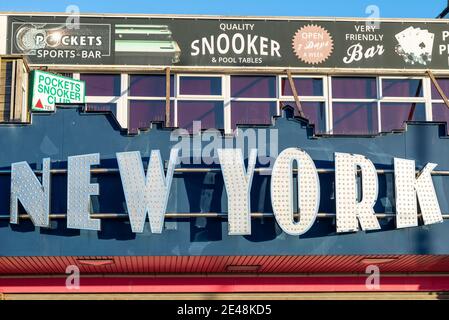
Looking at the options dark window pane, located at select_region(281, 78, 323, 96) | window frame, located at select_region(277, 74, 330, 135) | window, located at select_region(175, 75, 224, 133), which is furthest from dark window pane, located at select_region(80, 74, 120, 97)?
Answer: dark window pane, located at select_region(281, 78, 323, 96)

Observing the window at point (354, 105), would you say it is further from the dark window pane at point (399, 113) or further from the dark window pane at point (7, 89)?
the dark window pane at point (7, 89)

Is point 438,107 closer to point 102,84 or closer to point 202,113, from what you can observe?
point 202,113

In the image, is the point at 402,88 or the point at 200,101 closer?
the point at 200,101

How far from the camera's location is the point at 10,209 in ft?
43.6

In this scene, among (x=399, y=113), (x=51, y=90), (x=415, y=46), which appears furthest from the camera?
(x=415, y=46)

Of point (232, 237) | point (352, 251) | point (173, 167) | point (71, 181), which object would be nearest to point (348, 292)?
point (352, 251)

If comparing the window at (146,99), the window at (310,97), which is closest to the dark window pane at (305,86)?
the window at (310,97)

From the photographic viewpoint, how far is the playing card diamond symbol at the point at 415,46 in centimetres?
1748

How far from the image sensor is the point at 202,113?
54.4ft

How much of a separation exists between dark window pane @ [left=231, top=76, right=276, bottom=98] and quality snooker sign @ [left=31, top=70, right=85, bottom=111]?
3.40 metres

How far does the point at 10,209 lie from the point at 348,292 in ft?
21.5

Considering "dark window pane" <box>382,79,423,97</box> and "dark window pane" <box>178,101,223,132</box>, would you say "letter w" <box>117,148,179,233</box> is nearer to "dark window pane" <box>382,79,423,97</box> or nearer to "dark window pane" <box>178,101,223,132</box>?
"dark window pane" <box>178,101,223,132</box>

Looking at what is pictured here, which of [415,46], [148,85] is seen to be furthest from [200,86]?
[415,46]

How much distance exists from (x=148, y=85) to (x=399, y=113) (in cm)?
571
